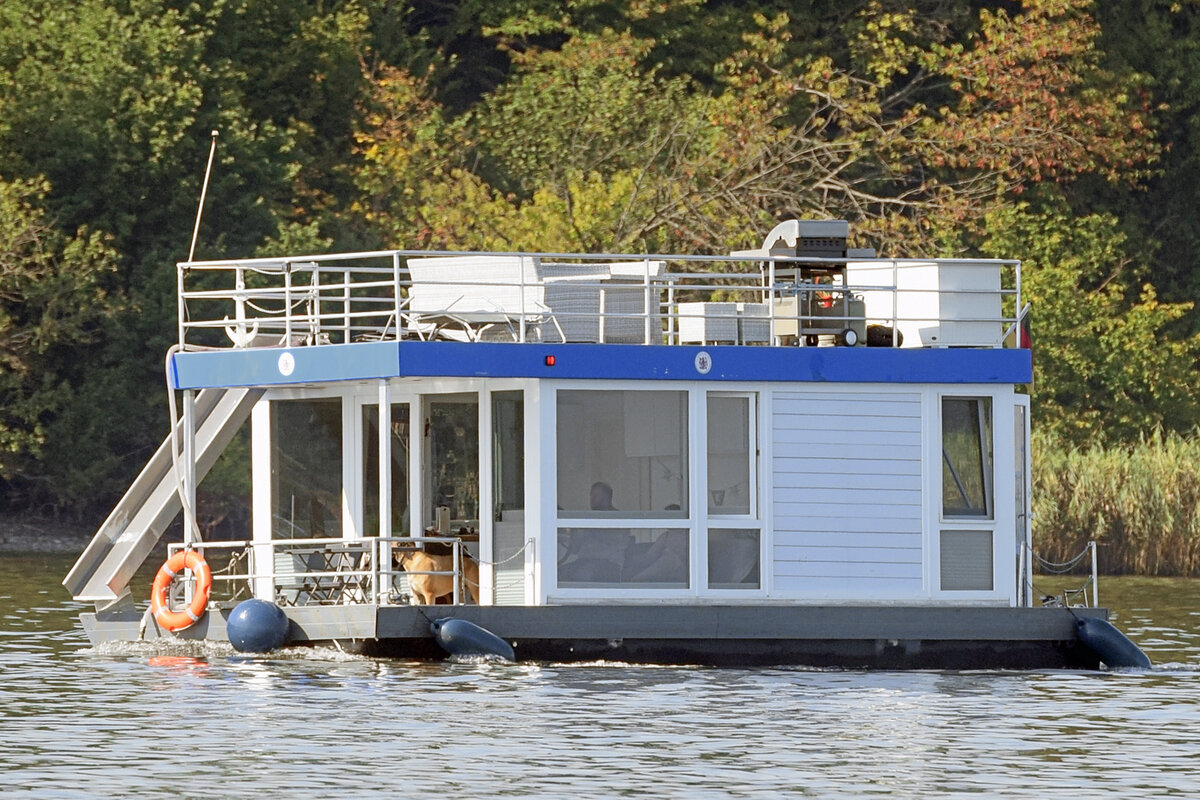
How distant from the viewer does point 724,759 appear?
15.6 meters

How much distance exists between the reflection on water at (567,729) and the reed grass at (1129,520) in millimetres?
12953

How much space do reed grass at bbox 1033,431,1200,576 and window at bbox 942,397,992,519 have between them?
1435cm

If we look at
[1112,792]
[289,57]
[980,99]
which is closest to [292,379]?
[1112,792]

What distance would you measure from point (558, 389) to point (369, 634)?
2486mm

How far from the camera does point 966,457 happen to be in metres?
21.0

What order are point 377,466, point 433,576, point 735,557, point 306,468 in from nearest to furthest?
point 735,557, point 433,576, point 377,466, point 306,468

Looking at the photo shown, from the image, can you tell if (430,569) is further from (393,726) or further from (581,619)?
(393,726)

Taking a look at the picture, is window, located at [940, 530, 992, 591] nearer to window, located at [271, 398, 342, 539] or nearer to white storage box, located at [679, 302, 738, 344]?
white storage box, located at [679, 302, 738, 344]

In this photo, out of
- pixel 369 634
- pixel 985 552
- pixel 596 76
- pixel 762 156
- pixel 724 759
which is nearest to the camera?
pixel 724 759

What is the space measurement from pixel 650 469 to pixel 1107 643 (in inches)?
162

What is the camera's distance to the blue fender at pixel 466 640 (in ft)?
63.5

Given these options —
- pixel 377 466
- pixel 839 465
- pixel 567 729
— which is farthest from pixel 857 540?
pixel 567 729

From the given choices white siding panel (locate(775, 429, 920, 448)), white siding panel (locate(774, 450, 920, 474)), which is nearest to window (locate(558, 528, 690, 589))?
white siding panel (locate(774, 450, 920, 474))

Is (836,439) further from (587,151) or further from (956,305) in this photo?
(587,151)
